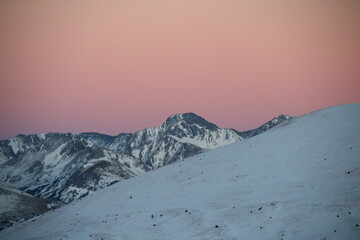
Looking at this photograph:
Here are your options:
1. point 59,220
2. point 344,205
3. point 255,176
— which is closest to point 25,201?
point 59,220

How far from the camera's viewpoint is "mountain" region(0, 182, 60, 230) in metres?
153

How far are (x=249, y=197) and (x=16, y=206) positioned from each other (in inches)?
6664

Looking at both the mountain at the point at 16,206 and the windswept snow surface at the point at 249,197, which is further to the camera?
the mountain at the point at 16,206

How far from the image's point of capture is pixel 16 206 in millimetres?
172250

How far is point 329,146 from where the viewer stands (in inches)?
1542

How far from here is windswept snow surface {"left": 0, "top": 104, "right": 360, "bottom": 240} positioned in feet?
83.6

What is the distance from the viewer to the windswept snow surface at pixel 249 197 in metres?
25.5

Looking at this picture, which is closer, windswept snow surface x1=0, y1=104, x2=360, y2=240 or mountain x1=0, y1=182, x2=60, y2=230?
windswept snow surface x1=0, y1=104, x2=360, y2=240

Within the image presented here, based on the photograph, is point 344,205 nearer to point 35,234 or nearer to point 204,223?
point 204,223

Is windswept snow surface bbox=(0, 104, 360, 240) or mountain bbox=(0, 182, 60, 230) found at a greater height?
windswept snow surface bbox=(0, 104, 360, 240)

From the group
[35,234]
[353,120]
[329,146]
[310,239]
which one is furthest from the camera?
[353,120]

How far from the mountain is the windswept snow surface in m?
124

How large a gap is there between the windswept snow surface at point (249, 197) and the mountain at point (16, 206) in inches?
4886

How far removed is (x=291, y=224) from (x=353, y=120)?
25.2 meters
